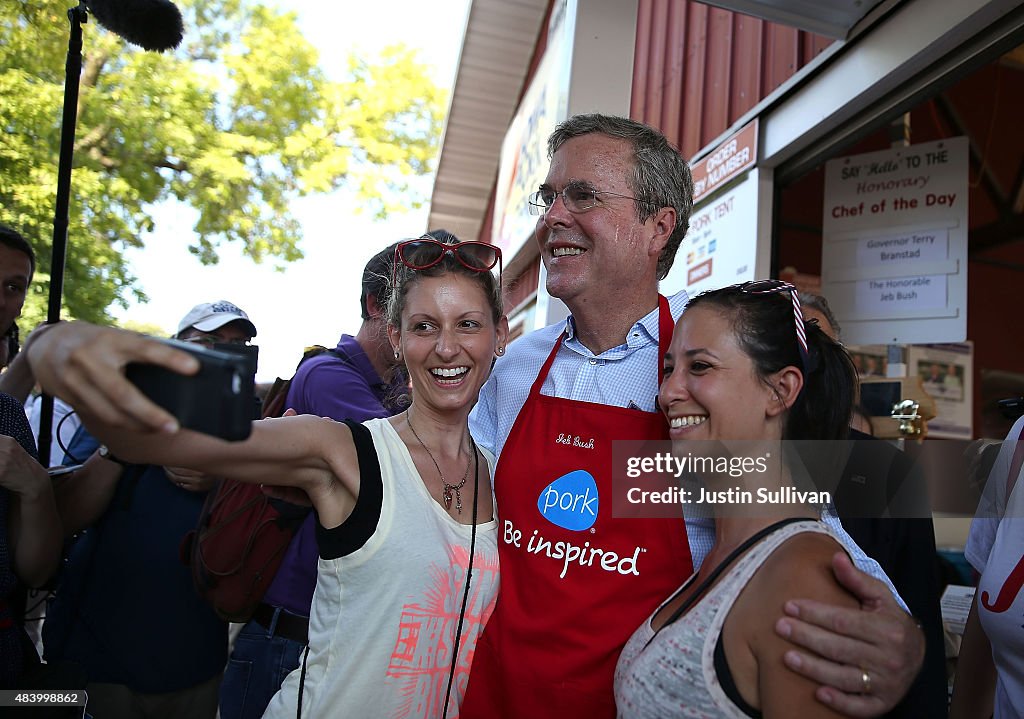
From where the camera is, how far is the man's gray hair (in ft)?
6.60

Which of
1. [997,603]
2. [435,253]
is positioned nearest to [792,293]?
[435,253]

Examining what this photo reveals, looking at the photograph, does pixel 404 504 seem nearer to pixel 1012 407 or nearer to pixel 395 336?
pixel 395 336

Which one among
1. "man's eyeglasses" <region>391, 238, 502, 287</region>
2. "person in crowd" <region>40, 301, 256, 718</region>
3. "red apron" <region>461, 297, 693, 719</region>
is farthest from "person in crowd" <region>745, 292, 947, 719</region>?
"person in crowd" <region>40, 301, 256, 718</region>

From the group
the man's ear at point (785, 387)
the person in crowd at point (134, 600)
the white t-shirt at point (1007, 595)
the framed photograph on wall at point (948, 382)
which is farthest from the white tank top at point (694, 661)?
the framed photograph on wall at point (948, 382)

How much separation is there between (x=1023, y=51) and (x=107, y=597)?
5829 millimetres

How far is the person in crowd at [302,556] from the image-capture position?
1985 millimetres

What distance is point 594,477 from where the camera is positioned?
1685mm

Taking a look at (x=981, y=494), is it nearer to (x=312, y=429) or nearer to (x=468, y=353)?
(x=468, y=353)

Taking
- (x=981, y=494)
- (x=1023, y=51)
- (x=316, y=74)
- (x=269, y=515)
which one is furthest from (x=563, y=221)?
(x=316, y=74)

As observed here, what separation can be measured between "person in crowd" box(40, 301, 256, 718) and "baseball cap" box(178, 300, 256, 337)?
0.54m

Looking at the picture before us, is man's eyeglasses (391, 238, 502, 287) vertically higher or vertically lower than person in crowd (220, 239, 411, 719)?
higher

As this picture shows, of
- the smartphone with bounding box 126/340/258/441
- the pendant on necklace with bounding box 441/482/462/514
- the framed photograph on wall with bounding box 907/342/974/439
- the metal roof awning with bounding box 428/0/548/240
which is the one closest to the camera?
the smartphone with bounding box 126/340/258/441

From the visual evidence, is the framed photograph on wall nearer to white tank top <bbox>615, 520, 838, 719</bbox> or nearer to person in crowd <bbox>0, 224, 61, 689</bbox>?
white tank top <bbox>615, 520, 838, 719</bbox>

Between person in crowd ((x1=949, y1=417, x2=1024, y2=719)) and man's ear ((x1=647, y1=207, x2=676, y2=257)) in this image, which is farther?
man's ear ((x1=647, y1=207, x2=676, y2=257))
